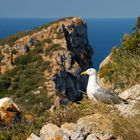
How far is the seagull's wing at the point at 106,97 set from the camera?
882 centimetres

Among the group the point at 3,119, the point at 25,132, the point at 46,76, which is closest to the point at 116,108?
the point at 25,132

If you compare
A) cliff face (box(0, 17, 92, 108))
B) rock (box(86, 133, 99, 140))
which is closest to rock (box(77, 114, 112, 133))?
rock (box(86, 133, 99, 140))

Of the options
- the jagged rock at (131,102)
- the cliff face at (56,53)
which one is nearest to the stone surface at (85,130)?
the jagged rock at (131,102)

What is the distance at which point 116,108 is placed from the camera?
7.66m

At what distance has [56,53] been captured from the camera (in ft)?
→ 264

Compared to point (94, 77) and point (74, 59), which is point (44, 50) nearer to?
point (74, 59)

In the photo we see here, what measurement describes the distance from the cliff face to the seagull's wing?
6326cm

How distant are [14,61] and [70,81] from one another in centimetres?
939

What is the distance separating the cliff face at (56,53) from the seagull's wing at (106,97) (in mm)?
63260

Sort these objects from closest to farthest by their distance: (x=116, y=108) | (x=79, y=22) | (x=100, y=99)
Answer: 1. (x=116, y=108)
2. (x=100, y=99)
3. (x=79, y=22)

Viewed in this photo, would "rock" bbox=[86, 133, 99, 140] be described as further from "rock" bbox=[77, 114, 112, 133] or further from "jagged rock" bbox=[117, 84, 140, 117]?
"jagged rock" bbox=[117, 84, 140, 117]

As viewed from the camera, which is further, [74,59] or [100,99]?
[74,59]

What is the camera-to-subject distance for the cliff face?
76.9 metres

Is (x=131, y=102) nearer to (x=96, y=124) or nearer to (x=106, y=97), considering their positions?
(x=96, y=124)
